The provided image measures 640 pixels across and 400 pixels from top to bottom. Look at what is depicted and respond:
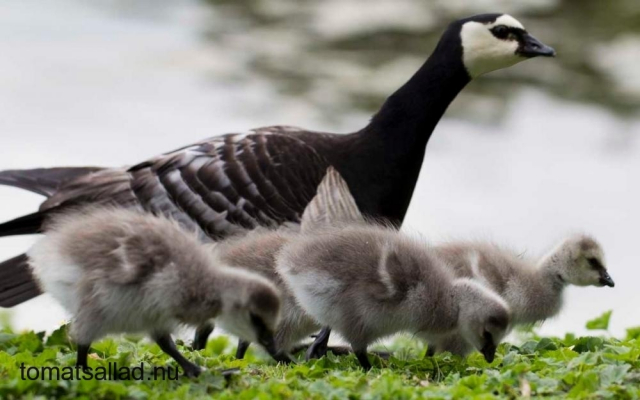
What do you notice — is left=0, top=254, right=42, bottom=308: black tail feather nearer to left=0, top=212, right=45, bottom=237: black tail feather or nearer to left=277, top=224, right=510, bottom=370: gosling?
left=0, top=212, right=45, bottom=237: black tail feather

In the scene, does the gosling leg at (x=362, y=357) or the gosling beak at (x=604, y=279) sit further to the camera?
the gosling beak at (x=604, y=279)

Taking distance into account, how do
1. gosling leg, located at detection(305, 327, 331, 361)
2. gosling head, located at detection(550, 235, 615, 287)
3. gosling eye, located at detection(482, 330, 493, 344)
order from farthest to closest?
1. gosling head, located at detection(550, 235, 615, 287)
2. gosling leg, located at detection(305, 327, 331, 361)
3. gosling eye, located at detection(482, 330, 493, 344)

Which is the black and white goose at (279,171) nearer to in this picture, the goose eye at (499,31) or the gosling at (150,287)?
the goose eye at (499,31)

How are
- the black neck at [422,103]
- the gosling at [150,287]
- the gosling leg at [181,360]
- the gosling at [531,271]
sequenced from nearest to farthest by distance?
the gosling at [150,287], the gosling leg at [181,360], the gosling at [531,271], the black neck at [422,103]

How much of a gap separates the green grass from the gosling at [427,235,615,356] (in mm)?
198

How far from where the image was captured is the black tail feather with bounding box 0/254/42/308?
6293 mm

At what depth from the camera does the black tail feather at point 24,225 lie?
6.42 metres

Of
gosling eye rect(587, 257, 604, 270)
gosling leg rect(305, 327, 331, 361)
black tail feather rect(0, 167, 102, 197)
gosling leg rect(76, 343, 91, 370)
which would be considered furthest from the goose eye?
gosling leg rect(76, 343, 91, 370)

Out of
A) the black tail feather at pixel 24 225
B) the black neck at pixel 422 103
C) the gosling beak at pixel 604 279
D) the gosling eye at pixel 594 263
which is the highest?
the black neck at pixel 422 103

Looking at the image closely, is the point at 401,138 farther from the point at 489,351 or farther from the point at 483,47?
the point at 489,351

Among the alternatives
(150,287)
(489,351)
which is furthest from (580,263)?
(150,287)

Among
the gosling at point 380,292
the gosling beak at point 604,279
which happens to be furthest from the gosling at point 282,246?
the gosling beak at point 604,279

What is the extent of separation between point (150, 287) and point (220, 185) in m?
1.85

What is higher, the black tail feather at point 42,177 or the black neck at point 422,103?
the black neck at point 422,103
